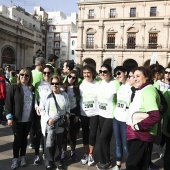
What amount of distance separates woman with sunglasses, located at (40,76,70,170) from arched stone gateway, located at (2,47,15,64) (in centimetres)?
2128

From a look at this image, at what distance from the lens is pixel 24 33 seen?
90.0 feet

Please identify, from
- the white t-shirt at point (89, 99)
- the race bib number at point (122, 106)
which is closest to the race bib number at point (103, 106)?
the white t-shirt at point (89, 99)

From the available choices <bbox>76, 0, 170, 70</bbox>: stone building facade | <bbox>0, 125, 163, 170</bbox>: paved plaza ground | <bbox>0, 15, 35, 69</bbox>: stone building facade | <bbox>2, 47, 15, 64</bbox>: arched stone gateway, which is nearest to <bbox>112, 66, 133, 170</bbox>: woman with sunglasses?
<bbox>0, 125, 163, 170</bbox>: paved plaza ground

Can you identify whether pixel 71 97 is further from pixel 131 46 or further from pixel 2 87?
pixel 131 46

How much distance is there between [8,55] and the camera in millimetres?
25203

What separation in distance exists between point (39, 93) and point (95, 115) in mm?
1191

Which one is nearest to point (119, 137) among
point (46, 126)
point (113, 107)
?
point (113, 107)

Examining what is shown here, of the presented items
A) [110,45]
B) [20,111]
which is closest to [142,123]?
[20,111]

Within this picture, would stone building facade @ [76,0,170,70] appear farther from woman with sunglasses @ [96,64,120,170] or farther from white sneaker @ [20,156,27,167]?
white sneaker @ [20,156,27,167]

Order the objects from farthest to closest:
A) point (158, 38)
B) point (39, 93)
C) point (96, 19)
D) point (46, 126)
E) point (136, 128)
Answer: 1. point (96, 19)
2. point (158, 38)
3. point (39, 93)
4. point (46, 126)
5. point (136, 128)

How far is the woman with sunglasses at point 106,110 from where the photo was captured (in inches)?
170

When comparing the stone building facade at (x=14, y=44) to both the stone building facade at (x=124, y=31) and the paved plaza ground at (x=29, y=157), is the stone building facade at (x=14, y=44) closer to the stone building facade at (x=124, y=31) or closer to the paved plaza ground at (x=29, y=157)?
the stone building facade at (x=124, y=31)

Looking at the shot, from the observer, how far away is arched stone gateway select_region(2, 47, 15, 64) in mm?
24078

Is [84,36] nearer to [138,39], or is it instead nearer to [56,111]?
[138,39]
